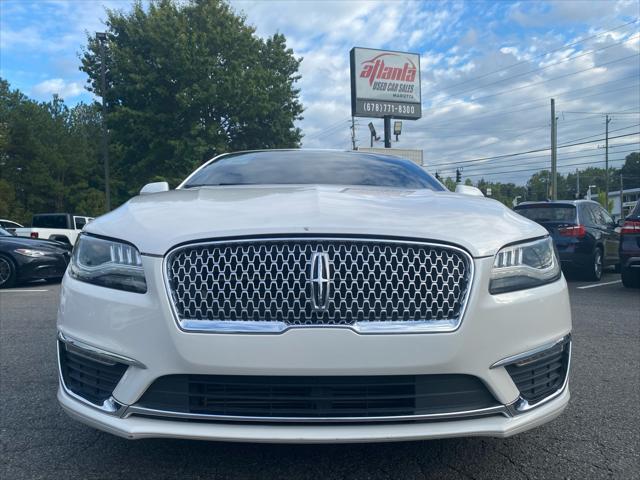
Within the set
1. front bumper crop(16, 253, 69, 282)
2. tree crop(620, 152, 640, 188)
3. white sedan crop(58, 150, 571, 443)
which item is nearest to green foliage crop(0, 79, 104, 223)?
front bumper crop(16, 253, 69, 282)

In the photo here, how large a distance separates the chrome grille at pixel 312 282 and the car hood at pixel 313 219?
5cm

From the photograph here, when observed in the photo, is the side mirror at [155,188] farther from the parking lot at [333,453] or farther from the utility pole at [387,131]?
the utility pole at [387,131]

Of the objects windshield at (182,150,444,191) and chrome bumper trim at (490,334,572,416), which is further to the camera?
windshield at (182,150,444,191)

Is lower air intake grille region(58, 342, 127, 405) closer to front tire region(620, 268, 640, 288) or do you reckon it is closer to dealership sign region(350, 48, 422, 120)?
front tire region(620, 268, 640, 288)

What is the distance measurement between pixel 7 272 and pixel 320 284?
943cm

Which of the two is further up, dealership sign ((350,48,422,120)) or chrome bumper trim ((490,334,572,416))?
dealership sign ((350,48,422,120))

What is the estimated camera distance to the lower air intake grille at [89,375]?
2094 mm

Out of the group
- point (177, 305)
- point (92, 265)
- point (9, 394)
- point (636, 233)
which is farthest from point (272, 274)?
point (636, 233)

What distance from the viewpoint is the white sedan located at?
1.94m

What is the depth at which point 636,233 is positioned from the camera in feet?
27.2

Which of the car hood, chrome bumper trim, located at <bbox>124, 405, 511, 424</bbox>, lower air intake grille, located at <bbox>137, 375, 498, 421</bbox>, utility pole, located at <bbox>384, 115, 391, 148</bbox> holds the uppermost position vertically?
utility pole, located at <bbox>384, 115, 391, 148</bbox>

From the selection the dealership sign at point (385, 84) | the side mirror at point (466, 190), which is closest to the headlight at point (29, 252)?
the side mirror at point (466, 190)

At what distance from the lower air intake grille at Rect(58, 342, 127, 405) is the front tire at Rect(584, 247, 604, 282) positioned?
388 inches

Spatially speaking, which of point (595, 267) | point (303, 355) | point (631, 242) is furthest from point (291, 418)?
point (595, 267)
